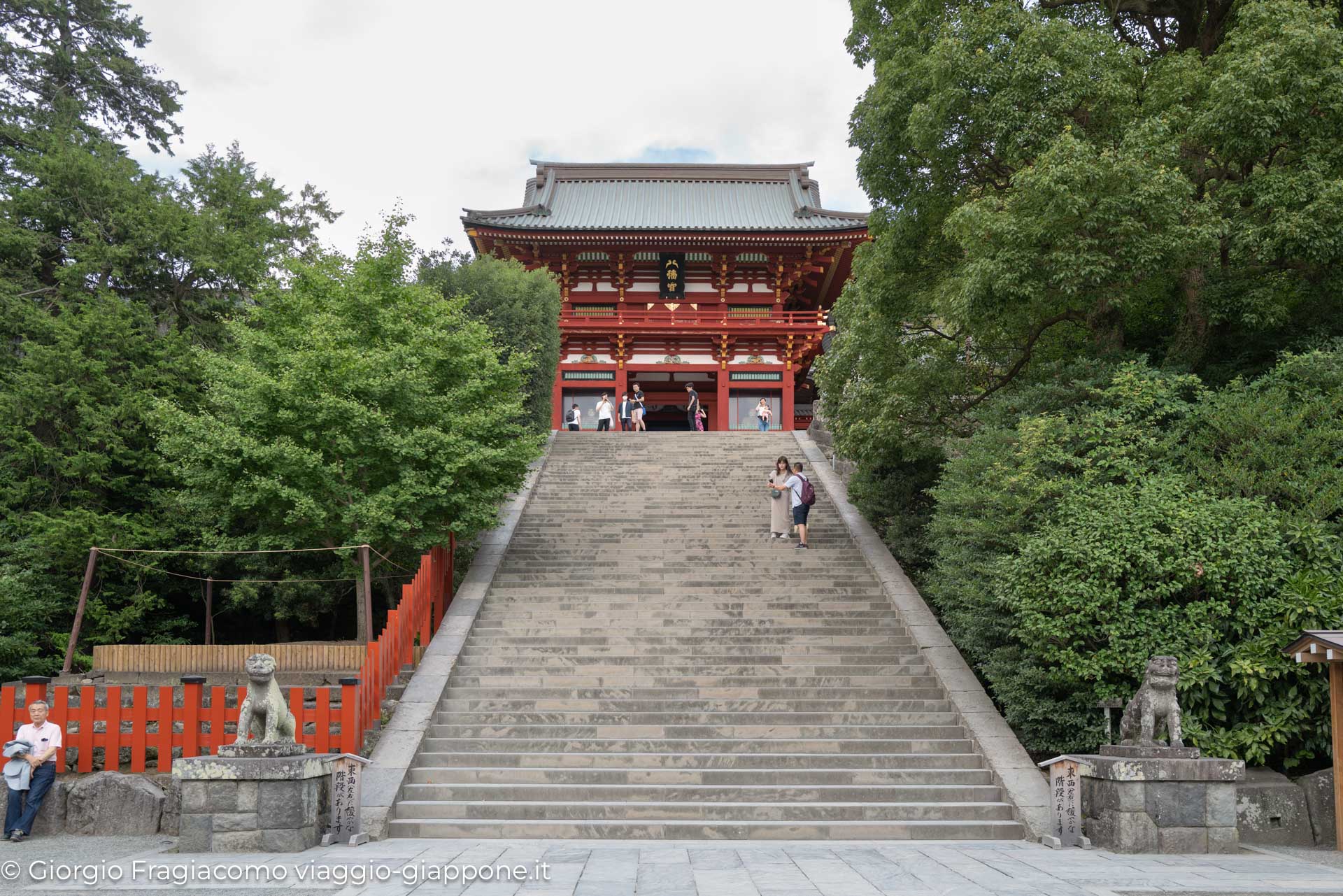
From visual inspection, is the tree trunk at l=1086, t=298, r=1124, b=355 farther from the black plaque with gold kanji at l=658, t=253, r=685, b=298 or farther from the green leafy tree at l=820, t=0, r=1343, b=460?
the black plaque with gold kanji at l=658, t=253, r=685, b=298

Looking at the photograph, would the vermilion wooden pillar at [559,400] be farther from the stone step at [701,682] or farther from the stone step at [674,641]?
the stone step at [701,682]

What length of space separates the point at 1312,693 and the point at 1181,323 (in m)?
4.86

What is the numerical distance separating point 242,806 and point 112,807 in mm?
1641

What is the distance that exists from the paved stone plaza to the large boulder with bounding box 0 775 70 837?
7.3 inches

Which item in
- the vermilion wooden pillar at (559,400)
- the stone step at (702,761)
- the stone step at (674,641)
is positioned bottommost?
the stone step at (702,761)

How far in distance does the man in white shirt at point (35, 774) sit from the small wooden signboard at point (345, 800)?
7.80 feet

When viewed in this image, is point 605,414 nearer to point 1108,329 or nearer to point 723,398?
point 723,398

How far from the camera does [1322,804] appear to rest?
720 centimetres

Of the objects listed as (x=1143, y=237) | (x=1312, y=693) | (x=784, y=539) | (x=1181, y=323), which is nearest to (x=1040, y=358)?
(x=1181, y=323)

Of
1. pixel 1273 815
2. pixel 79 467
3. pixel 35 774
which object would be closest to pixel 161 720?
pixel 35 774

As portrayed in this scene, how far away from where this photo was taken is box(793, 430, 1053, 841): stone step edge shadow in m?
7.44

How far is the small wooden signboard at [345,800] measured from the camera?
691 centimetres

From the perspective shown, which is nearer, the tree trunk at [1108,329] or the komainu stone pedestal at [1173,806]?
the komainu stone pedestal at [1173,806]

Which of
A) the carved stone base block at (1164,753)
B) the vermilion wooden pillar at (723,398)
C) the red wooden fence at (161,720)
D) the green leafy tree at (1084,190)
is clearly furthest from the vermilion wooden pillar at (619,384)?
the carved stone base block at (1164,753)
